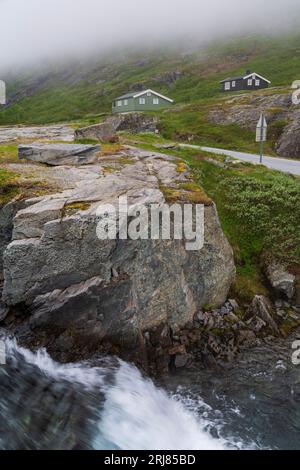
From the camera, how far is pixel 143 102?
108 m

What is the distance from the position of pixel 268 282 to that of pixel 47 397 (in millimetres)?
13325

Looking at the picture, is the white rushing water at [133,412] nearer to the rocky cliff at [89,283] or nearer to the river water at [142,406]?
the river water at [142,406]

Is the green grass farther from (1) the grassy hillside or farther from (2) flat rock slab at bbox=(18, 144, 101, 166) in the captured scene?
(1) the grassy hillside

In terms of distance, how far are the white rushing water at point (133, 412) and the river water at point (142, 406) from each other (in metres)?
0.03

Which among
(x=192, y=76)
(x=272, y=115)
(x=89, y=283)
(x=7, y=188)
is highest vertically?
(x=192, y=76)

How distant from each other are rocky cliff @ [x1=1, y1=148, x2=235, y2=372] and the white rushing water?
0.78 m

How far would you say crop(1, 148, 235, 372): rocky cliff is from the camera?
1666cm

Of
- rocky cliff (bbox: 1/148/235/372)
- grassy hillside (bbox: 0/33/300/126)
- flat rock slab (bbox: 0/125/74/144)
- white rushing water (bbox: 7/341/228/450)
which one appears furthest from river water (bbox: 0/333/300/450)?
grassy hillside (bbox: 0/33/300/126)

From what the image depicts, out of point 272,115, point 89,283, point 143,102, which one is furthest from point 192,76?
point 89,283

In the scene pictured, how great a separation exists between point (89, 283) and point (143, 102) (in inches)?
3874

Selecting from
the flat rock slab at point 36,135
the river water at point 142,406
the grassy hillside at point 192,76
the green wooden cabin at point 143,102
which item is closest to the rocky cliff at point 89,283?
the river water at point 142,406

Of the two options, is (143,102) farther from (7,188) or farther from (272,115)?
(7,188)
